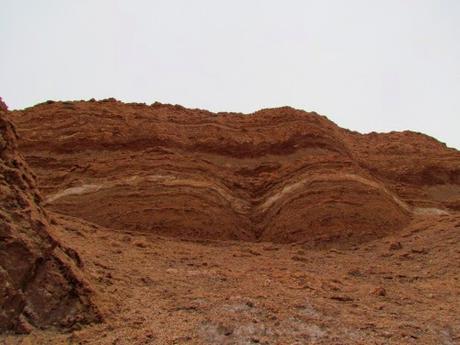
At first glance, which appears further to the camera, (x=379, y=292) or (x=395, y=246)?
(x=395, y=246)

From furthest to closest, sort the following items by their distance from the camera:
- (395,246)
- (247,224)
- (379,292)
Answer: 1. (247,224)
2. (395,246)
3. (379,292)

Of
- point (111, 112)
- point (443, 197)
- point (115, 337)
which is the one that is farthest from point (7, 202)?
point (443, 197)

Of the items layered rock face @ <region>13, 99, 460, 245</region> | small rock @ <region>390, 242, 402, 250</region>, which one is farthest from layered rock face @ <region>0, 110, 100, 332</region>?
small rock @ <region>390, 242, 402, 250</region>

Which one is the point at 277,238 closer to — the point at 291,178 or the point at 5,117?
the point at 291,178

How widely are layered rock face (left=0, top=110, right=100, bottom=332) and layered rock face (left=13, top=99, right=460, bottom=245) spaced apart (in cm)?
689

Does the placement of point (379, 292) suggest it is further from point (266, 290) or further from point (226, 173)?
point (226, 173)

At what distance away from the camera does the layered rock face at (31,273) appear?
845cm

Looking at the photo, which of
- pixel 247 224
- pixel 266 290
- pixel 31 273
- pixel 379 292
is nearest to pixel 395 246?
pixel 247 224

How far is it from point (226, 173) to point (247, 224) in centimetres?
235

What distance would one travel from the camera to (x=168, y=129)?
2077 cm

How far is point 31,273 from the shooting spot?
8742mm

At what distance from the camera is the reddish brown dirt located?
939 centimetres

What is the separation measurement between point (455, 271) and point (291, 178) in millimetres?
6455

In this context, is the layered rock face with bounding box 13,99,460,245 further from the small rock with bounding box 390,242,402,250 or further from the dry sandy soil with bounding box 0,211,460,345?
the small rock with bounding box 390,242,402,250
